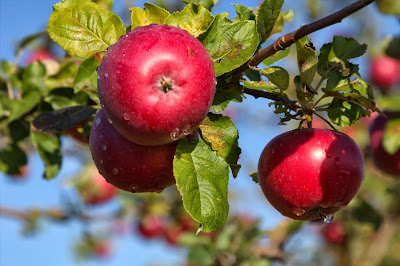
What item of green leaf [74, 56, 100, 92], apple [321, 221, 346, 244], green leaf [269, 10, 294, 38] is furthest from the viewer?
apple [321, 221, 346, 244]

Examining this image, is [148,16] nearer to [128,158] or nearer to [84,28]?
[84,28]

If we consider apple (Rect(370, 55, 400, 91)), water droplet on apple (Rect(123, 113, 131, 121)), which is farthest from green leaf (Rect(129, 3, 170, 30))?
apple (Rect(370, 55, 400, 91))

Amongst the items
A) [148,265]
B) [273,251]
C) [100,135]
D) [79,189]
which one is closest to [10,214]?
[79,189]

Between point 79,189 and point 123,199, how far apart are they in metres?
0.29

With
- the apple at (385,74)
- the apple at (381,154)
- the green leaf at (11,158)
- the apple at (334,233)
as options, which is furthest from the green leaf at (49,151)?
the apple at (385,74)

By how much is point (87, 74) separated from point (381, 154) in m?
1.26

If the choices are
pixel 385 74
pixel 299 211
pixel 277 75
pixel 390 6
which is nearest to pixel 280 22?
pixel 277 75

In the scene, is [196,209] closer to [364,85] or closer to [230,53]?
[230,53]

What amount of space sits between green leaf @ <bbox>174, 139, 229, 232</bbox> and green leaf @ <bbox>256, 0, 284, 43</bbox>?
26 centimetres

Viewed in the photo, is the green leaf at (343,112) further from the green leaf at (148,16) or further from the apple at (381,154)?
the apple at (381,154)

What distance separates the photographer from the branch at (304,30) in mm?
653

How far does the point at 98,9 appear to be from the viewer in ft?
2.74

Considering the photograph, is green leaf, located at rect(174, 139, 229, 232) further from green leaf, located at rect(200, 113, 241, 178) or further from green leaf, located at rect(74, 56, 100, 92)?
green leaf, located at rect(74, 56, 100, 92)

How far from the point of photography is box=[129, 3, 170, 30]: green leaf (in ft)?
2.73
